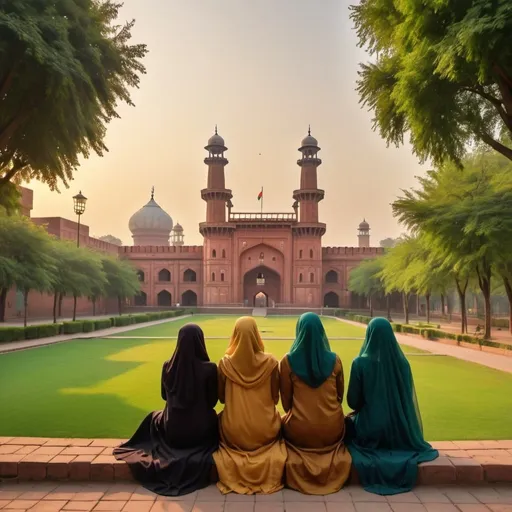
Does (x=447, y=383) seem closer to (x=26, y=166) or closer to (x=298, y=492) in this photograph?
(x=298, y=492)

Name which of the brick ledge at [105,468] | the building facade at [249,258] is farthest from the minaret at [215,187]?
the brick ledge at [105,468]

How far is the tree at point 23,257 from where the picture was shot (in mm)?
13359

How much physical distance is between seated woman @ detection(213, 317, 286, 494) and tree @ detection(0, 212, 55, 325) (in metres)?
11.8

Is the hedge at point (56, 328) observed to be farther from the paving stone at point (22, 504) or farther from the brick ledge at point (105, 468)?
the paving stone at point (22, 504)

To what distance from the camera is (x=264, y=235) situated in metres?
40.4

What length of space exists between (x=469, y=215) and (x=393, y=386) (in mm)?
8776

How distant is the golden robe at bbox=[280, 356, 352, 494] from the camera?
10.7 ft

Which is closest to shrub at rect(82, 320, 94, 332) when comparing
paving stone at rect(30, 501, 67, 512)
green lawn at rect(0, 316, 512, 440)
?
green lawn at rect(0, 316, 512, 440)

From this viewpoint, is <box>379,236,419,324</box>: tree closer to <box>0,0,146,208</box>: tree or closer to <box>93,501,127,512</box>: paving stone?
<box>0,0,146,208</box>: tree

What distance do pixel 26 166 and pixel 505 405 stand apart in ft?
24.9

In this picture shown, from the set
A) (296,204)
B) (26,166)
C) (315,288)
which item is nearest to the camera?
(26,166)

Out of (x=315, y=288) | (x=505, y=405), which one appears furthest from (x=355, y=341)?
(x=315, y=288)

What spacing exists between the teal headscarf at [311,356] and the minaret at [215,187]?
37.2m

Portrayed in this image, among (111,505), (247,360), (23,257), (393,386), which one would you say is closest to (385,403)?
(393,386)
